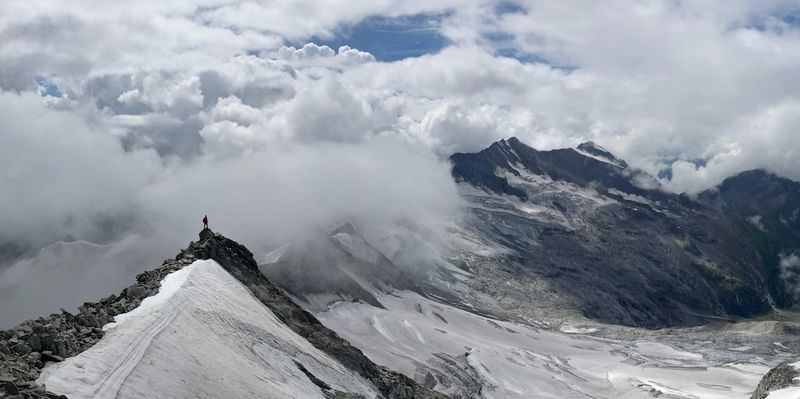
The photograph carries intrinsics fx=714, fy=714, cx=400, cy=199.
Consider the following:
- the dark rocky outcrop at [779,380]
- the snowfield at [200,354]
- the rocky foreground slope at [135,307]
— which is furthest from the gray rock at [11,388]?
the dark rocky outcrop at [779,380]

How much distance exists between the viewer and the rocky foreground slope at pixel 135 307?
37719 mm

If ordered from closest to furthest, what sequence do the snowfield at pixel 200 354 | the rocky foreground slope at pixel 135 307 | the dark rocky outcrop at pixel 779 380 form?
the rocky foreground slope at pixel 135 307, the snowfield at pixel 200 354, the dark rocky outcrop at pixel 779 380

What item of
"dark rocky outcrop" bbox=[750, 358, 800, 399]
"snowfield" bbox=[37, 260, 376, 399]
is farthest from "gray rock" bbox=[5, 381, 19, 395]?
"dark rocky outcrop" bbox=[750, 358, 800, 399]

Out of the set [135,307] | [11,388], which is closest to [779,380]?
[135,307]

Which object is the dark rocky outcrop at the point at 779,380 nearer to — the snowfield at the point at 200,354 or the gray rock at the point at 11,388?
the snowfield at the point at 200,354

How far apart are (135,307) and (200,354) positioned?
10907mm

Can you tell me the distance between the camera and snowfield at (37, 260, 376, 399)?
134 feet

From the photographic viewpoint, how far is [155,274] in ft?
238

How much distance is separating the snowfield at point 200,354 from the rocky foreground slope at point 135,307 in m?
1.13

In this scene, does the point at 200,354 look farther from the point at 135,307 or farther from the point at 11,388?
the point at 11,388

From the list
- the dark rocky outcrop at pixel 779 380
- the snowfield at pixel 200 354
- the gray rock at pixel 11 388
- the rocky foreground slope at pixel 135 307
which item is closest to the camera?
the gray rock at pixel 11 388

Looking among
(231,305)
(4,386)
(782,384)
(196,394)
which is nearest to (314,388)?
(231,305)

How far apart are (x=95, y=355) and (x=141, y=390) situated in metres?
4.25

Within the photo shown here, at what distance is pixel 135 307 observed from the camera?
192ft
